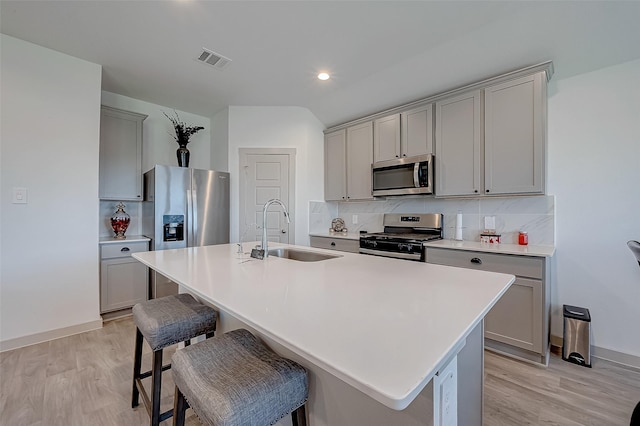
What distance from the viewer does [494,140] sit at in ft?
8.23

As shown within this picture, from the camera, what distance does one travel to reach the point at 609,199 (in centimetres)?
224

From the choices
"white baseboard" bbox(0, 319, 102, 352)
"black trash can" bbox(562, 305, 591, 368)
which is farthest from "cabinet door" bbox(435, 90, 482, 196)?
"white baseboard" bbox(0, 319, 102, 352)

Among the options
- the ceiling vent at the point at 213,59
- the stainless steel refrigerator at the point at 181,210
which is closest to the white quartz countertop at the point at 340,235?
the stainless steel refrigerator at the point at 181,210

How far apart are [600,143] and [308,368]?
291 centimetres

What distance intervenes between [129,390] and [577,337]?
3334 millimetres

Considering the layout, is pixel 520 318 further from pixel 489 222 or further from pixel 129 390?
pixel 129 390

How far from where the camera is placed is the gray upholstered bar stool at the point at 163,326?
1344 mm

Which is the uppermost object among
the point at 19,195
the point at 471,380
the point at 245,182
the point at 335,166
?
the point at 335,166

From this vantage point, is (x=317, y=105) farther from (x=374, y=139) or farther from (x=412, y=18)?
(x=412, y=18)

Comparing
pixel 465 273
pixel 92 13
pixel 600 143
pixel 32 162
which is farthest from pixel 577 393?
pixel 32 162

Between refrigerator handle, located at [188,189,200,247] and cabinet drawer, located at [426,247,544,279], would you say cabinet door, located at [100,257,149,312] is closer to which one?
Result: refrigerator handle, located at [188,189,200,247]

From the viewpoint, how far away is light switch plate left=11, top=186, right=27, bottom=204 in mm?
2443

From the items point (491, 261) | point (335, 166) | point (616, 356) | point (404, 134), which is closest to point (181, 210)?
point (335, 166)

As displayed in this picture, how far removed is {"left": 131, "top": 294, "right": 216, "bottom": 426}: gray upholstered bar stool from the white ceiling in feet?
6.88
